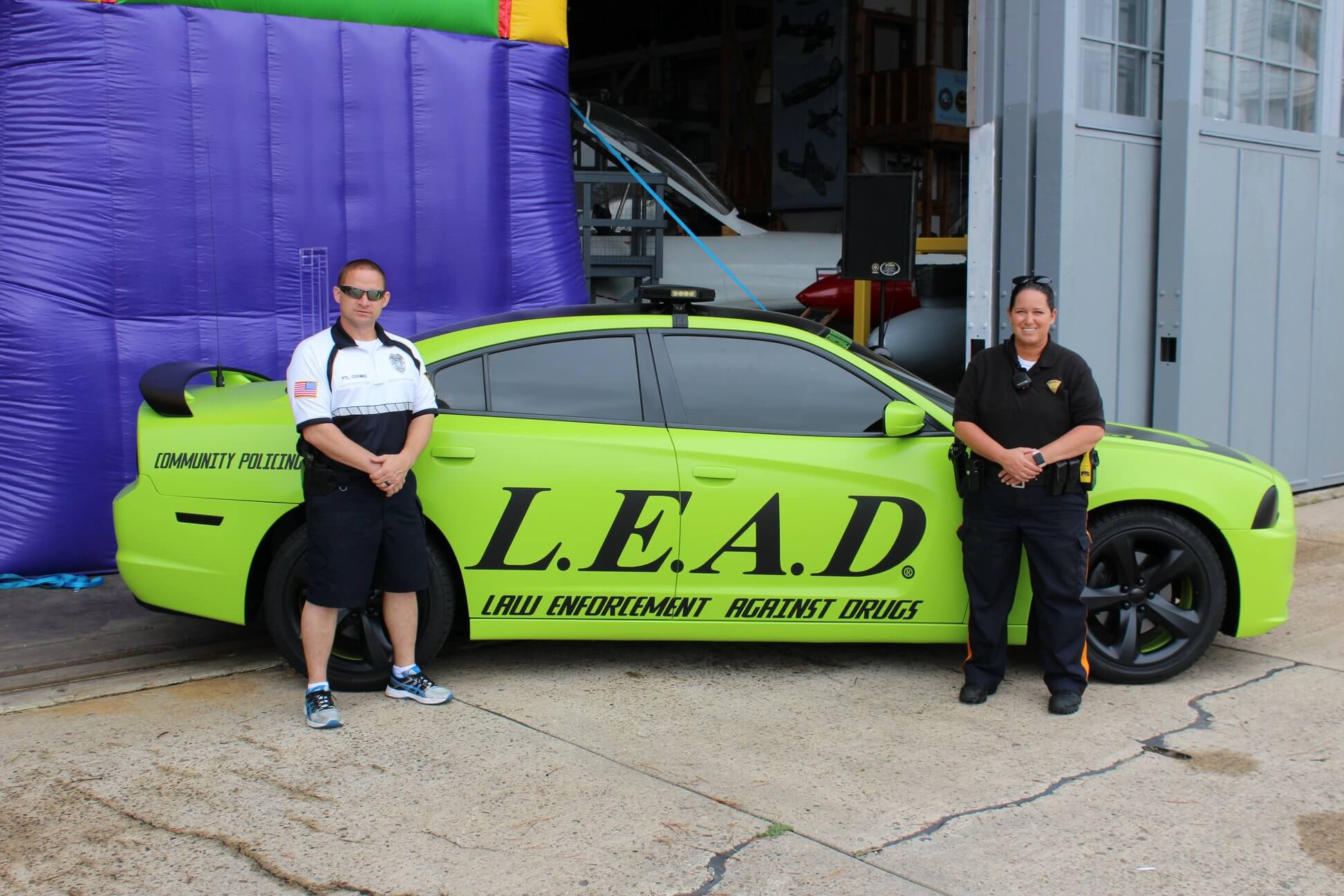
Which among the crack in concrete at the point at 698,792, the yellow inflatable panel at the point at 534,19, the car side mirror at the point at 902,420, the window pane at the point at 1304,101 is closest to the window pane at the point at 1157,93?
the window pane at the point at 1304,101

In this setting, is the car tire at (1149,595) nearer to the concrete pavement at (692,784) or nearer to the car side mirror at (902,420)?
the concrete pavement at (692,784)

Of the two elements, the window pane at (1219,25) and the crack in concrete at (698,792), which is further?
the window pane at (1219,25)

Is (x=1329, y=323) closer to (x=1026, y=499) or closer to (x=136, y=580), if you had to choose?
(x=1026, y=499)

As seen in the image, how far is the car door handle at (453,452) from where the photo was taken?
473cm

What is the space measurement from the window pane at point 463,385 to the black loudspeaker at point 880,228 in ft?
13.4

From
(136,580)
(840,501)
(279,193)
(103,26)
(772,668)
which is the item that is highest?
(103,26)

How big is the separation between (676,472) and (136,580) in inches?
82.5

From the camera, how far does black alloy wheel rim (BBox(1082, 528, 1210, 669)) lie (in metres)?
4.84

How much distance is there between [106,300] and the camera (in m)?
6.67

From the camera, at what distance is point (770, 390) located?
494cm

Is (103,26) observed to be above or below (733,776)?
above

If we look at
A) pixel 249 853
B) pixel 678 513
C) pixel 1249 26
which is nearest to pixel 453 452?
pixel 678 513

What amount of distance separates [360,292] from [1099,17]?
5814 millimetres

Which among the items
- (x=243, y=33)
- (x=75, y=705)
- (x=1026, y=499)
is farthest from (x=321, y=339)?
(x=243, y=33)
